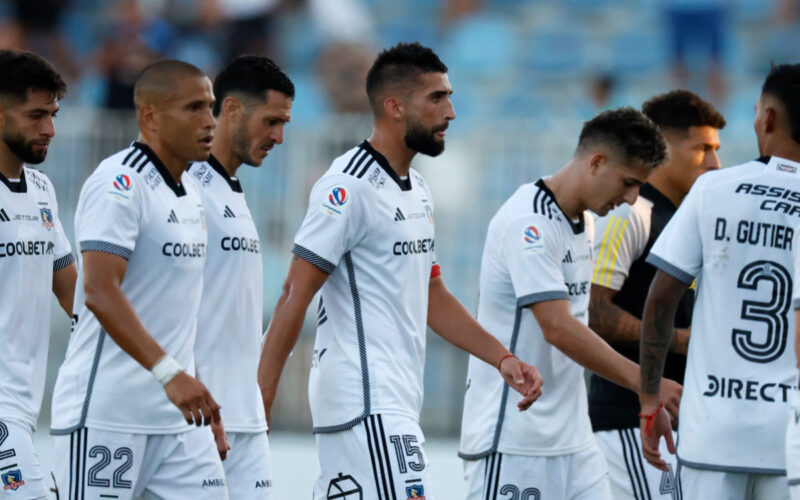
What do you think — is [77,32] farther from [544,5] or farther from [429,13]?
[544,5]

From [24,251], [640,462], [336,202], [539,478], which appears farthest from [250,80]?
[640,462]

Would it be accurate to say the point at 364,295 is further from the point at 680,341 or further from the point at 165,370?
the point at 680,341

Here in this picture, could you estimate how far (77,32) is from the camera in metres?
→ 16.3

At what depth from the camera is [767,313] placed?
4.91 metres

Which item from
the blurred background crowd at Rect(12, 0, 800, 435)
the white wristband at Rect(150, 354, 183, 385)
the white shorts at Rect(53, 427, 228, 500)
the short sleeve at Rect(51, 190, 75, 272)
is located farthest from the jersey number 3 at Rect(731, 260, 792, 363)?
the blurred background crowd at Rect(12, 0, 800, 435)

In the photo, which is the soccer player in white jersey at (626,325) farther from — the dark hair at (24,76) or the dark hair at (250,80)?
the dark hair at (24,76)

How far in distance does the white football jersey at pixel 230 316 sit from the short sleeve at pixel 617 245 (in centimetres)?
173

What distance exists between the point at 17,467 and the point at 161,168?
137 centimetres

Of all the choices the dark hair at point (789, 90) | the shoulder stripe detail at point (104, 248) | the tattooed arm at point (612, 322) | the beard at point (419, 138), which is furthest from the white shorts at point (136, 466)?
the dark hair at point (789, 90)

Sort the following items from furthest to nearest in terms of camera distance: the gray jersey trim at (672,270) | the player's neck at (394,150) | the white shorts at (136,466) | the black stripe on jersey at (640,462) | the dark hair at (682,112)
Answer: the dark hair at (682,112) → the black stripe on jersey at (640,462) → the player's neck at (394,150) → the white shorts at (136,466) → the gray jersey trim at (672,270)

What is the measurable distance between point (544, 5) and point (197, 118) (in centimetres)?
1109

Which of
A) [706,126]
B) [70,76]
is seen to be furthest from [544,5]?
[706,126]

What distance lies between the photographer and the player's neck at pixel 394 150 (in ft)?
19.8

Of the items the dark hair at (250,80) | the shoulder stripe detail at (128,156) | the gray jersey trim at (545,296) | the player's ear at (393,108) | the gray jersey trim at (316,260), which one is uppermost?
the dark hair at (250,80)
